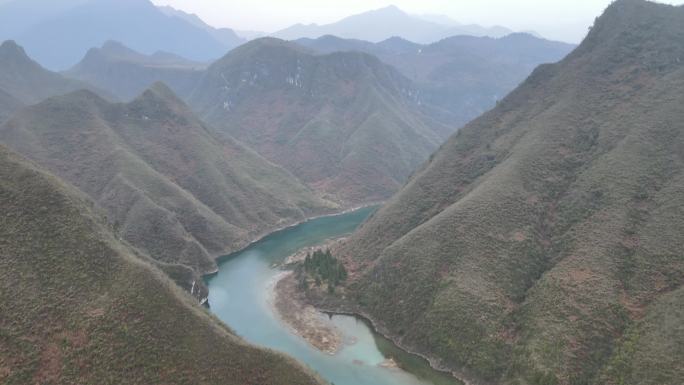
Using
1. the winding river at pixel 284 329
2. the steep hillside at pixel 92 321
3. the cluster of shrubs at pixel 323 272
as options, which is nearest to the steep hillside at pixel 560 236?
the cluster of shrubs at pixel 323 272

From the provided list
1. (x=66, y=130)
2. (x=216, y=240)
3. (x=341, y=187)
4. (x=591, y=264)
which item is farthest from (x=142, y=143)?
(x=591, y=264)

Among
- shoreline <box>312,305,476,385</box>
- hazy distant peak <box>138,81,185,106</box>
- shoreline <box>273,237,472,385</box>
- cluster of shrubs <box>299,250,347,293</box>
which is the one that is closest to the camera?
A: shoreline <box>312,305,476,385</box>

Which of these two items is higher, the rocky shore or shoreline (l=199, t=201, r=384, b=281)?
the rocky shore

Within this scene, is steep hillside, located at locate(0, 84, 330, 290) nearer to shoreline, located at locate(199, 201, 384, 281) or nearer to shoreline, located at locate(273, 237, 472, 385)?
shoreline, located at locate(199, 201, 384, 281)

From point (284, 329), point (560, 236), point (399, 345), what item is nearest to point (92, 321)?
point (284, 329)

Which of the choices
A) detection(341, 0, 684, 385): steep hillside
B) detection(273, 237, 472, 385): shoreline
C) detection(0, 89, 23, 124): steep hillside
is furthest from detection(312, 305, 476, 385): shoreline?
detection(0, 89, 23, 124): steep hillside

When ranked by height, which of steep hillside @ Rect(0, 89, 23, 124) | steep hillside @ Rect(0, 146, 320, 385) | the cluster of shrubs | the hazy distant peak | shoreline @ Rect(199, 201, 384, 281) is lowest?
shoreline @ Rect(199, 201, 384, 281)

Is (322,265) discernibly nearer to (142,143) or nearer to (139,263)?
(139,263)

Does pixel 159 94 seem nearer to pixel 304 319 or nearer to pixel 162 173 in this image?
pixel 162 173
